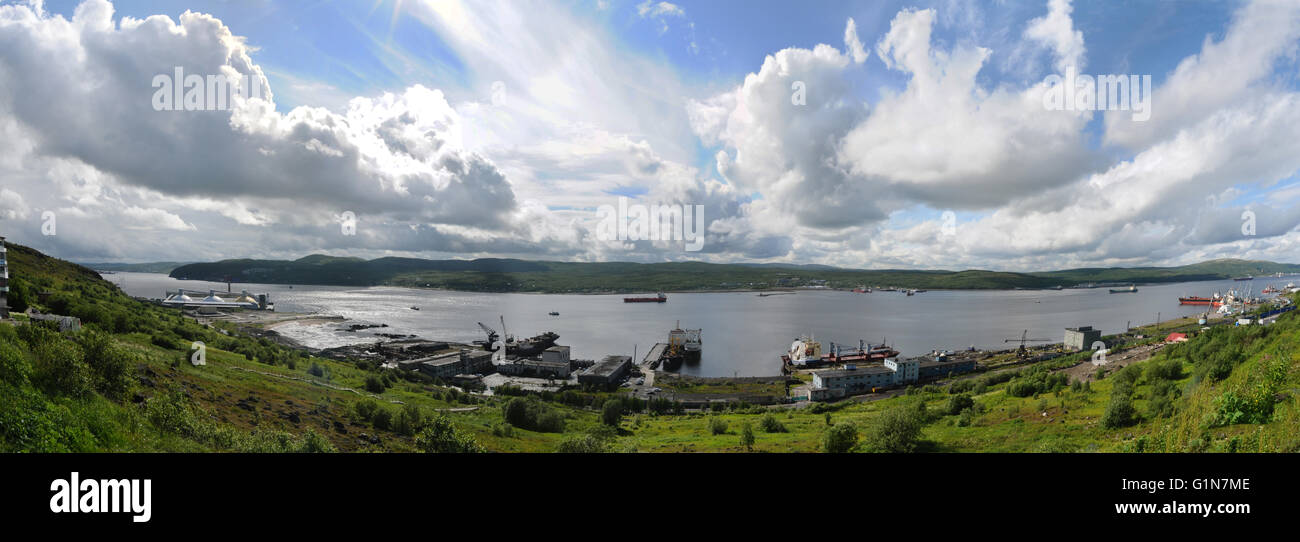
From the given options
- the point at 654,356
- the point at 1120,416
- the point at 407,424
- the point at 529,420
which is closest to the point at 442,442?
the point at 407,424

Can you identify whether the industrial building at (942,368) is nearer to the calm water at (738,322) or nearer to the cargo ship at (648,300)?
the calm water at (738,322)

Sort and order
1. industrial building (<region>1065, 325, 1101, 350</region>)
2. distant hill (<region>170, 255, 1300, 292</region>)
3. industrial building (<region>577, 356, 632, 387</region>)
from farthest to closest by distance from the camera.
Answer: distant hill (<region>170, 255, 1300, 292</region>) < industrial building (<region>1065, 325, 1101, 350</region>) < industrial building (<region>577, 356, 632, 387</region>)

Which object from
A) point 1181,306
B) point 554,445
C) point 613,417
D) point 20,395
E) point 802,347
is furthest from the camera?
point 1181,306

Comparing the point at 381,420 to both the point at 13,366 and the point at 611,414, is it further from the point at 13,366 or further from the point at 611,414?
the point at 611,414

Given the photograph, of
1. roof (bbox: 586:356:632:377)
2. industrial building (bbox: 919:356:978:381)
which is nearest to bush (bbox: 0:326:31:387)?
roof (bbox: 586:356:632:377)

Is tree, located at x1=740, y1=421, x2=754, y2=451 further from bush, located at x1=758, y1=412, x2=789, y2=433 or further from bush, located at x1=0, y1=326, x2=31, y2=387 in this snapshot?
bush, located at x1=0, y1=326, x2=31, y2=387
